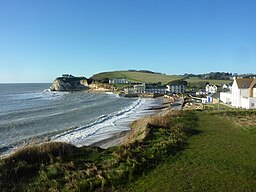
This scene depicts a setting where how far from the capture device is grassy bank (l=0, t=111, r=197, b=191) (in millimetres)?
10242

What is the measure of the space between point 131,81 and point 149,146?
534 ft

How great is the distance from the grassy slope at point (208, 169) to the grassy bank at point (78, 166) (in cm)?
78

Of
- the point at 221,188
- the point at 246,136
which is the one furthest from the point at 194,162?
the point at 246,136

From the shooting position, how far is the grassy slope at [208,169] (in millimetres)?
10188

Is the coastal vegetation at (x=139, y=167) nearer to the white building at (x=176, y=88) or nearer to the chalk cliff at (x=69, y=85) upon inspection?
the white building at (x=176, y=88)

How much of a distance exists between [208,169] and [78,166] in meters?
5.63

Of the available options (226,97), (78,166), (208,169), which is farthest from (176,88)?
(78,166)

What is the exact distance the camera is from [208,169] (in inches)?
472

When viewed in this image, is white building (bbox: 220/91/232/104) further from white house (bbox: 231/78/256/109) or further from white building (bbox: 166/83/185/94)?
white building (bbox: 166/83/185/94)

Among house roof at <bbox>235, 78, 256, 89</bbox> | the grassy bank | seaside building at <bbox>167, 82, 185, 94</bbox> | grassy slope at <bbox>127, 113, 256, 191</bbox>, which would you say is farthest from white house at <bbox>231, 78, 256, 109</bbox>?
seaside building at <bbox>167, 82, 185, 94</bbox>

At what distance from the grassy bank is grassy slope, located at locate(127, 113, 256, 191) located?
779mm

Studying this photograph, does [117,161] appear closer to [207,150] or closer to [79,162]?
[79,162]

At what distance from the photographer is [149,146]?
15945mm

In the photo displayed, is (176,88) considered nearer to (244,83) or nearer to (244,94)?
(244,83)
